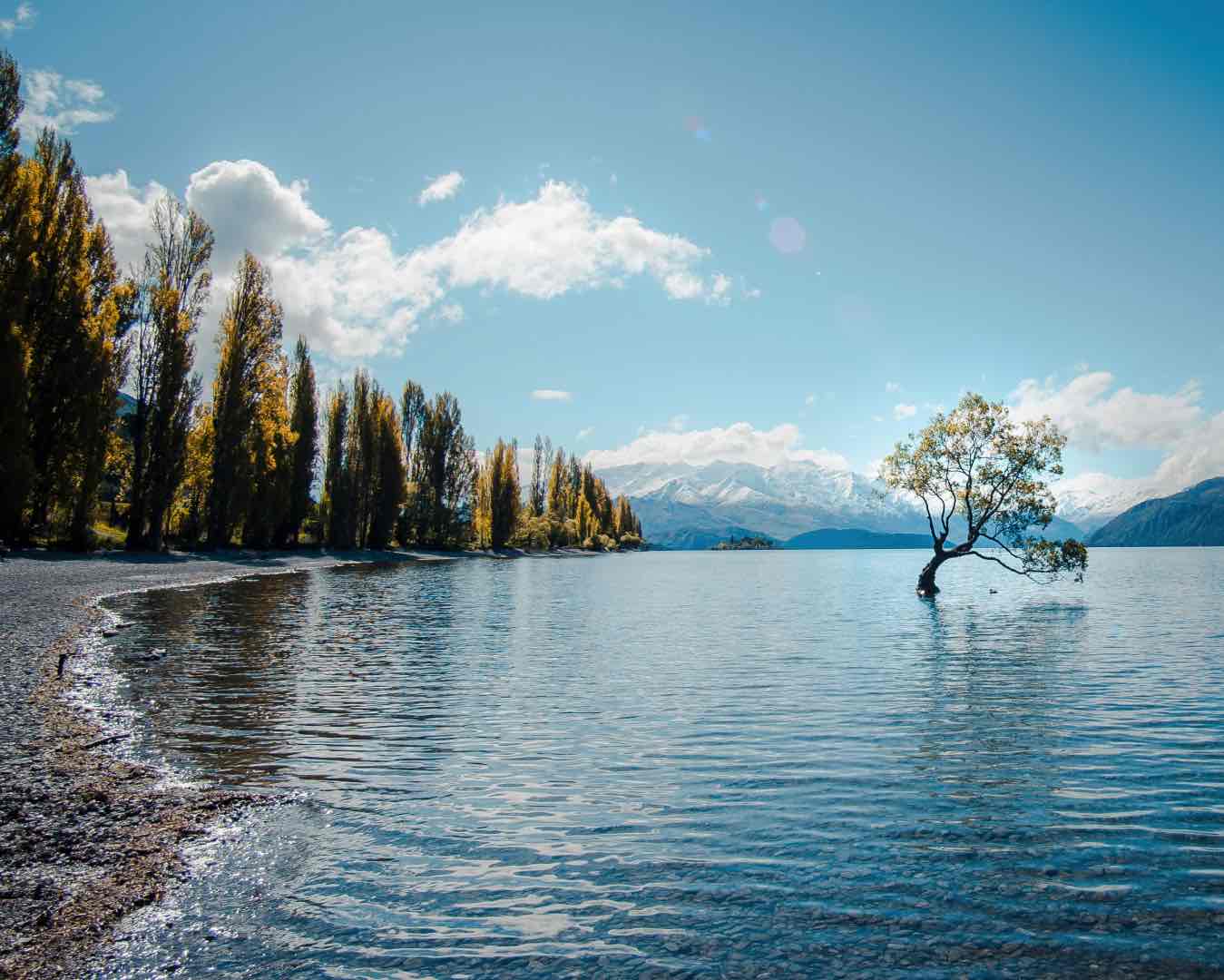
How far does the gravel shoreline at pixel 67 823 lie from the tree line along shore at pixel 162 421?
37345mm

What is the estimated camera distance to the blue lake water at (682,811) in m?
6.67

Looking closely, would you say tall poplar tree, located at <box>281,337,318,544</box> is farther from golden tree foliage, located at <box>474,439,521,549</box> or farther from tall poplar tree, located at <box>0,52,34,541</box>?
golden tree foliage, located at <box>474,439,521,549</box>

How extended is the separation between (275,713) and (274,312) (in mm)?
69013

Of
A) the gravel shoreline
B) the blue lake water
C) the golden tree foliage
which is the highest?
→ the golden tree foliage

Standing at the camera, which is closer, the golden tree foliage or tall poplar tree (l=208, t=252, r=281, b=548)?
tall poplar tree (l=208, t=252, r=281, b=548)

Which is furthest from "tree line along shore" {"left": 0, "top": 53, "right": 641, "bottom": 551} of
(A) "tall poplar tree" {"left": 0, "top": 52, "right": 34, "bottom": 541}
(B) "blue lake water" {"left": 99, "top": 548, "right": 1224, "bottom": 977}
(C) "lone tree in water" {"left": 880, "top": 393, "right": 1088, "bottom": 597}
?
(C) "lone tree in water" {"left": 880, "top": 393, "right": 1088, "bottom": 597}

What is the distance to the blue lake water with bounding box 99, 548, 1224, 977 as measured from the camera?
667 cm

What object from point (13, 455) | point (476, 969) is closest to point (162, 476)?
point (13, 455)

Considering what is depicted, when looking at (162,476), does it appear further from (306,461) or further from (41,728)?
(41,728)

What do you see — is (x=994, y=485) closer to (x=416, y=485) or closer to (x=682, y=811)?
(x=682, y=811)

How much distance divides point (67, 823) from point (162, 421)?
62762mm

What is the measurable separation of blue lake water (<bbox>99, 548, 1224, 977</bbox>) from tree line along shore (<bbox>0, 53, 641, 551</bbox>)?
2974 cm

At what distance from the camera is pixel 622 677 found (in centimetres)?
2188

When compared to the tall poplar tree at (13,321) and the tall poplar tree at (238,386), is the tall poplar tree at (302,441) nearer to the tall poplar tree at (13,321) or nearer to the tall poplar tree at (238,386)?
the tall poplar tree at (238,386)
